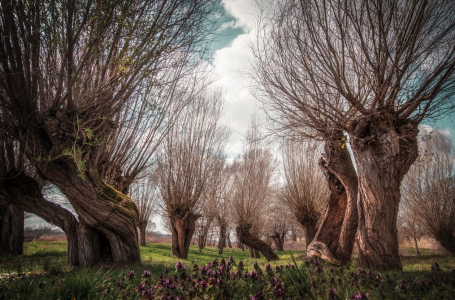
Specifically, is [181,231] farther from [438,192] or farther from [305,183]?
[438,192]

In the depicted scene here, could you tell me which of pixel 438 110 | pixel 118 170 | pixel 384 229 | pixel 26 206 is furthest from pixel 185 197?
pixel 438 110

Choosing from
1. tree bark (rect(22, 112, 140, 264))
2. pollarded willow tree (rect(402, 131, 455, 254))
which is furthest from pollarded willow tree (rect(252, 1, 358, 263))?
pollarded willow tree (rect(402, 131, 455, 254))

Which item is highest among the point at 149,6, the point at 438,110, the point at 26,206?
the point at 149,6

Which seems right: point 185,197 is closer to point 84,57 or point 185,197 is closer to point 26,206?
point 26,206

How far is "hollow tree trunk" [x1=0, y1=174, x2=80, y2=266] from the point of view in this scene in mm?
6062

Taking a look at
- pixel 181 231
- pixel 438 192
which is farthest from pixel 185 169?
pixel 438 192

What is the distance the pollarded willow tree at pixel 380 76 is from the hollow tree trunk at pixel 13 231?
46.7ft

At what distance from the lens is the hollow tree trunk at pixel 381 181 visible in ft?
16.3

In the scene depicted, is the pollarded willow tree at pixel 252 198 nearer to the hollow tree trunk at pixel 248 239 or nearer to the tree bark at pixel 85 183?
the hollow tree trunk at pixel 248 239

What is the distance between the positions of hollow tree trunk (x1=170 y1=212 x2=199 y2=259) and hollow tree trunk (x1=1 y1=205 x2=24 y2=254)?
718 centimetres

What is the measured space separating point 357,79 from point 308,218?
921cm

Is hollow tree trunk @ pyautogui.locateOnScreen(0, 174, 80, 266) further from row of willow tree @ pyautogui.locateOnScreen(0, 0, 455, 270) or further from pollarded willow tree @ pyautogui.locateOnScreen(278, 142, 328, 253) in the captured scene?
pollarded willow tree @ pyautogui.locateOnScreen(278, 142, 328, 253)

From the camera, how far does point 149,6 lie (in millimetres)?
4184

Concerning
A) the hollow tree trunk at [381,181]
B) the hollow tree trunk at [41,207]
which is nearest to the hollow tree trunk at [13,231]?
the hollow tree trunk at [41,207]
